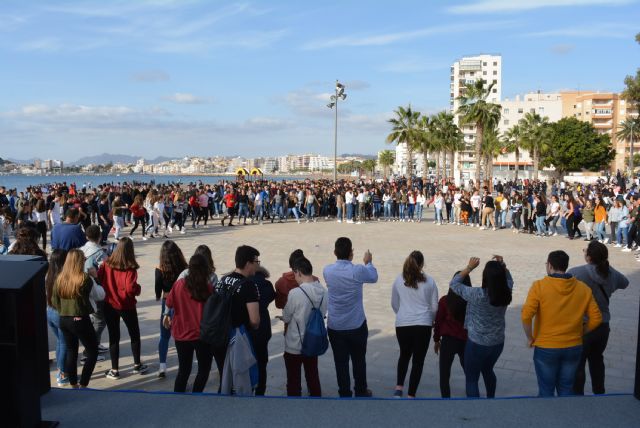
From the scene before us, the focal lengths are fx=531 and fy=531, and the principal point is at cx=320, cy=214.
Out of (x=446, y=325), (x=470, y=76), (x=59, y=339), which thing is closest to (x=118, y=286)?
(x=59, y=339)

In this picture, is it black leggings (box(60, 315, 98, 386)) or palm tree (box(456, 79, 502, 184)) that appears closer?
black leggings (box(60, 315, 98, 386))

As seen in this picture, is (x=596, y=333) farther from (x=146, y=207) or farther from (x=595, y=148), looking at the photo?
(x=595, y=148)

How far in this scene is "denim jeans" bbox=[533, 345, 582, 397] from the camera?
435 cm

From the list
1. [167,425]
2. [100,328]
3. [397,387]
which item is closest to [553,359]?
[397,387]

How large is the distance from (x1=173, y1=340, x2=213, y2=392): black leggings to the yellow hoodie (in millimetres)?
2857

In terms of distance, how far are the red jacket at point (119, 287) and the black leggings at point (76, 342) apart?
0.41m

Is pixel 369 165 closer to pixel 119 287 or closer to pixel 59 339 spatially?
pixel 119 287

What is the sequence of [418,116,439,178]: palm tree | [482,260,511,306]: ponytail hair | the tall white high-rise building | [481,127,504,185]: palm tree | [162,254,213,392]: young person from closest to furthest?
[482,260,511,306]: ponytail hair → [162,254,213,392]: young person → [418,116,439,178]: palm tree → [481,127,504,185]: palm tree → the tall white high-rise building

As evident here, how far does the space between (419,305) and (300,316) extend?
117 cm

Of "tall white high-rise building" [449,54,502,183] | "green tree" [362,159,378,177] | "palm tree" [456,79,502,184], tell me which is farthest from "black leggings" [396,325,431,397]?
"green tree" [362,159,378,177]

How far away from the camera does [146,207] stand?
1841cm

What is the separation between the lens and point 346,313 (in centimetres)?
521

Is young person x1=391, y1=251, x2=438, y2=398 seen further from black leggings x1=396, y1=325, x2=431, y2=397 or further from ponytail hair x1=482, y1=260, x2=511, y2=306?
ponytail hair x1=482, y1=260, x2=511, y2=306

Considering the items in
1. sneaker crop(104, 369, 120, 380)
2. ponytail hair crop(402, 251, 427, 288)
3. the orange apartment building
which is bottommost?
sneaker crop(104, 369, 120, 380)
